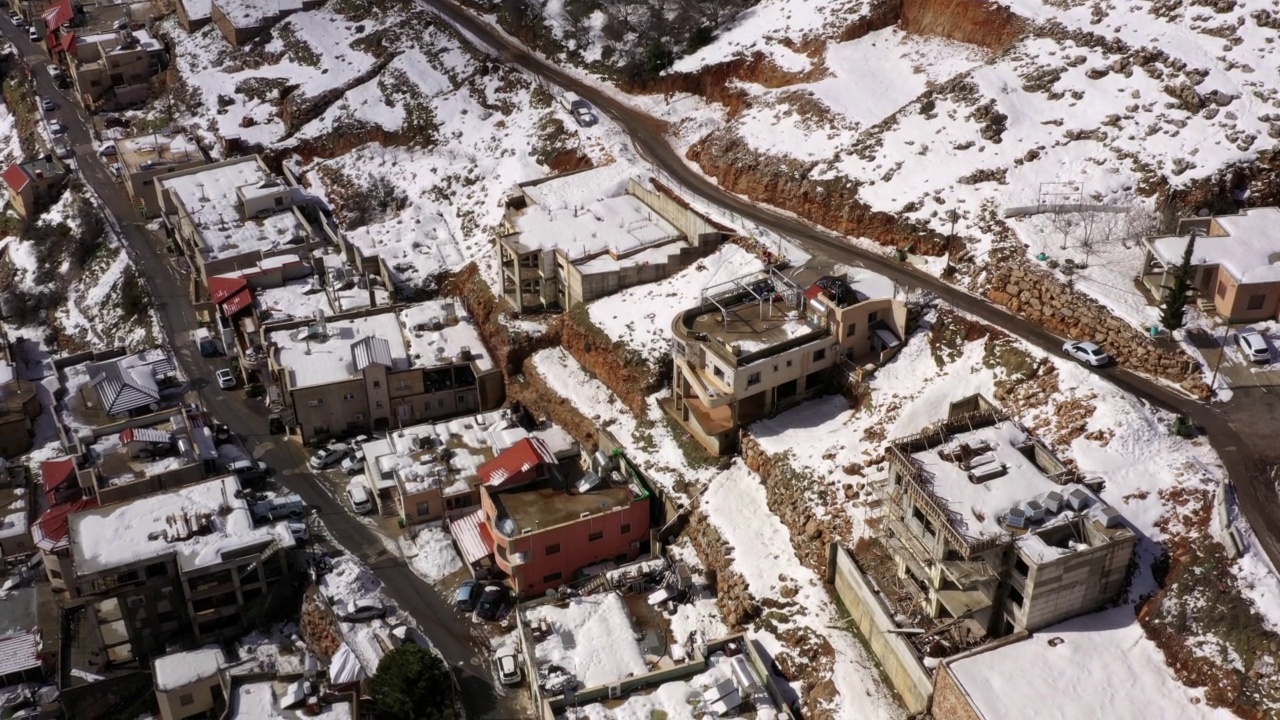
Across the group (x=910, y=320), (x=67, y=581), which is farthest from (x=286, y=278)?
(x=910, y=320)

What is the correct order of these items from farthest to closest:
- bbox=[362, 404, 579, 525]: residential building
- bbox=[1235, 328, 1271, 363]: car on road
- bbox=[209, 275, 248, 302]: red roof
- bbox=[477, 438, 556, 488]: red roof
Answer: bbox=[209, 275, 248, 302]: red roof, bbox=[362, 404, 579, 525]: residential building, bbox=[477, 438, 556, 488]: red roof, bbox=[1235, 328, 1271, 363]: car on road

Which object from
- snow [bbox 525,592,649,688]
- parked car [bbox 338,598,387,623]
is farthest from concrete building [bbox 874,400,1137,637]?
parked car [bbox 338,598,387,623]

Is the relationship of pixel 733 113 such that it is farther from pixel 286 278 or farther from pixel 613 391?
pixel 286 278

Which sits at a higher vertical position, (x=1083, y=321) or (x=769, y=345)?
(x=1083, y=321)

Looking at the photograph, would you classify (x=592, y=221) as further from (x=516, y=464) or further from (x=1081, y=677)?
(x=1081, y=677)

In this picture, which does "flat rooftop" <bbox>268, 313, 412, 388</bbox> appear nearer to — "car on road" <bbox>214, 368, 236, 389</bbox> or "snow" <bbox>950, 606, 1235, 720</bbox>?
"car on road" <bbox>214, 368, 236, 389</bbox>

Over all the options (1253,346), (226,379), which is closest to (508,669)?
(226,379)

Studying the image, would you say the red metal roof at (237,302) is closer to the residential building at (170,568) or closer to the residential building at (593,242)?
the residential building at (593,242)
